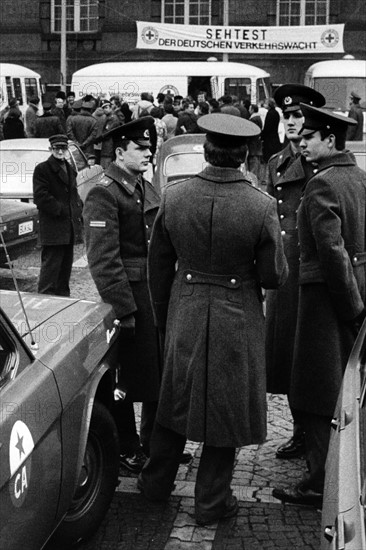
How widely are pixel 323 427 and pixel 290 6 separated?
3354 cm

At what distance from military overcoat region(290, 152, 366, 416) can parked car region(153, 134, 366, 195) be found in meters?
6.26

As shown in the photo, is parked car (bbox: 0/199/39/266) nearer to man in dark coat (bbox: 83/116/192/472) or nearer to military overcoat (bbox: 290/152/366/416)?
man in dark coat (bbox: 83/116/192/472)

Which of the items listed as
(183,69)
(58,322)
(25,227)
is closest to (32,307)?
(58,322)

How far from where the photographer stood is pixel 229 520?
4.41m

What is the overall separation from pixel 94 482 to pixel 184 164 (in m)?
7.17

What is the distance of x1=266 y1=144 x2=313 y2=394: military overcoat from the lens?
4.90m

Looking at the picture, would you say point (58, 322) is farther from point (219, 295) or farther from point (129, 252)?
point (129, 252)

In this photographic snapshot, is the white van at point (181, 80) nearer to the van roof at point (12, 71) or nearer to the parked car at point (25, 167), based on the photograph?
the van roof at point (12, 71)

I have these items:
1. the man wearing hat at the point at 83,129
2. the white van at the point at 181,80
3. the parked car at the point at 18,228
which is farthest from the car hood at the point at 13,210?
the white van at the point at 181,80

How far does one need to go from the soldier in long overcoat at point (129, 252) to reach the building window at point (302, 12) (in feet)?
106

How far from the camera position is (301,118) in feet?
17.2

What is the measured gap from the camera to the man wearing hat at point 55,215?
8539mm

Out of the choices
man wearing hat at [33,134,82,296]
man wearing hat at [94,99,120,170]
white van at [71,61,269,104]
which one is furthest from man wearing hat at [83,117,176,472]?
white van at [71,61,269,104]

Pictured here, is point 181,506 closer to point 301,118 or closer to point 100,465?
point 100,465
